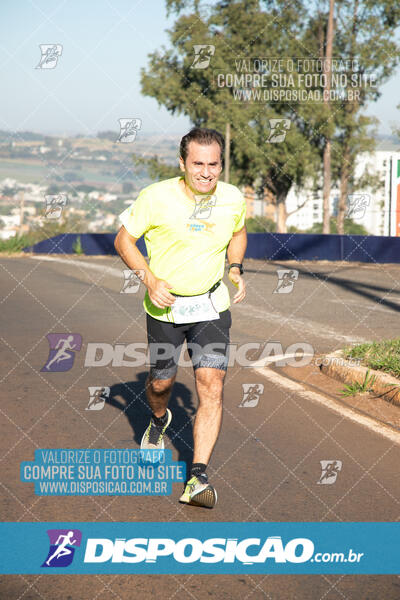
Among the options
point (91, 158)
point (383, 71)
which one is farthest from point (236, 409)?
point (383, 71)

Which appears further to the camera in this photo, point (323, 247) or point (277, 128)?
point (277, 128)

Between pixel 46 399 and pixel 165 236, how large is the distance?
2.85 meters

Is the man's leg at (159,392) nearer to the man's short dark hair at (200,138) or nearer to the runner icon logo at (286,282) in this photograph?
the man's short dark hair at (200,138)

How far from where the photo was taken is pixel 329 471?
470cm

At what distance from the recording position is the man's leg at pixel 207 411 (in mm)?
4262

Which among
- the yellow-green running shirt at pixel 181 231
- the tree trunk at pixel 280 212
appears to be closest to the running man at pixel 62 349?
the yellow-green running shirt at pixel 181 231

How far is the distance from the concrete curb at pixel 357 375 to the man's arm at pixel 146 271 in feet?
9.89

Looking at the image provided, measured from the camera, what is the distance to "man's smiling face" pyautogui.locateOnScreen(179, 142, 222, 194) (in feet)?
13.4

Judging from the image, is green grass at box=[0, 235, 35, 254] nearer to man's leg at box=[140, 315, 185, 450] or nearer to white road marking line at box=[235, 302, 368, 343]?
white road marking line at box=[235, 302, 368, 343]

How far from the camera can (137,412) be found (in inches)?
242

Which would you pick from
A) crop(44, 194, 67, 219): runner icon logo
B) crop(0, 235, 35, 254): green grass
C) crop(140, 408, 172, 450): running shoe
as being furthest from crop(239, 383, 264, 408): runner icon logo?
crop(0, 235, 35, 254): green grass

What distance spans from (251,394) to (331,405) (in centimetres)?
77

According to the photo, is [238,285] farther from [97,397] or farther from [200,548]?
[97,397]

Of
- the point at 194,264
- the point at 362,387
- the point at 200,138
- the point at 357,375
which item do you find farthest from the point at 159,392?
the point at 357,375
